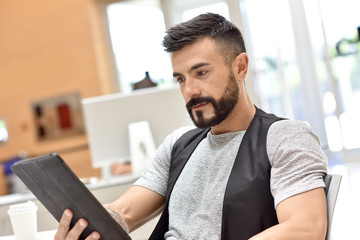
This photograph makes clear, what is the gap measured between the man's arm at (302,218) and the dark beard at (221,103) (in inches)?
15.0

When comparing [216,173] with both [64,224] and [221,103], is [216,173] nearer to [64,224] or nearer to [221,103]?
[221,103]

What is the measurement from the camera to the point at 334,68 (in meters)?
5.52

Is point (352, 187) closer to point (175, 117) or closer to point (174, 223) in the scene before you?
point (175, 117)

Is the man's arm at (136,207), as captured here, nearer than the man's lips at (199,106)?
No

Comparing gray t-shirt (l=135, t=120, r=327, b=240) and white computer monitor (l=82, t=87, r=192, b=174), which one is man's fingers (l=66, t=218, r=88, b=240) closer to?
gray t-shirt (l=135, t=120, r=327, b=240)

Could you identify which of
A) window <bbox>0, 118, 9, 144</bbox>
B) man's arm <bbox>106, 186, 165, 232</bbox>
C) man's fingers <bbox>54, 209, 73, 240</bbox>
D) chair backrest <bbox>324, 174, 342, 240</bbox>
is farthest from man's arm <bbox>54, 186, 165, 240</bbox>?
window <bbox>0, 118, 9, 144</bbox>

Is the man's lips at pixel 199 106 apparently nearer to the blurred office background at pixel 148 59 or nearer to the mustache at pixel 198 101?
the mustache at pixel 198 101

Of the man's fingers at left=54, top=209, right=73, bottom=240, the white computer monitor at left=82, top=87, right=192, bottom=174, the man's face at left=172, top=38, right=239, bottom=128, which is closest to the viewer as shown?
the man's fingers at left=54, top=209, right=73, bottom=240

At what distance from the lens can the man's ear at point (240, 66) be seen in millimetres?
1533

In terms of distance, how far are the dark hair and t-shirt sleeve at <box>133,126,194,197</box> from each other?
0.35 metres

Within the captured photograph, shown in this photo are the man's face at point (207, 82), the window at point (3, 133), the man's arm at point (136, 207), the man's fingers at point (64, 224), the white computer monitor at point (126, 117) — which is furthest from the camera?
the window at point (3, 133)

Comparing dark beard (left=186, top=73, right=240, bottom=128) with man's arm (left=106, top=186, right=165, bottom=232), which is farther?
man's arm (left=106, top=186, right=165, bottom=232)

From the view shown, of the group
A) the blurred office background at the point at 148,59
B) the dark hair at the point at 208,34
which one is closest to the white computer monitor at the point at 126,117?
the dark hair at the point at 208,34

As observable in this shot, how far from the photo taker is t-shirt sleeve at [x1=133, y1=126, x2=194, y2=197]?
66.2 inches
